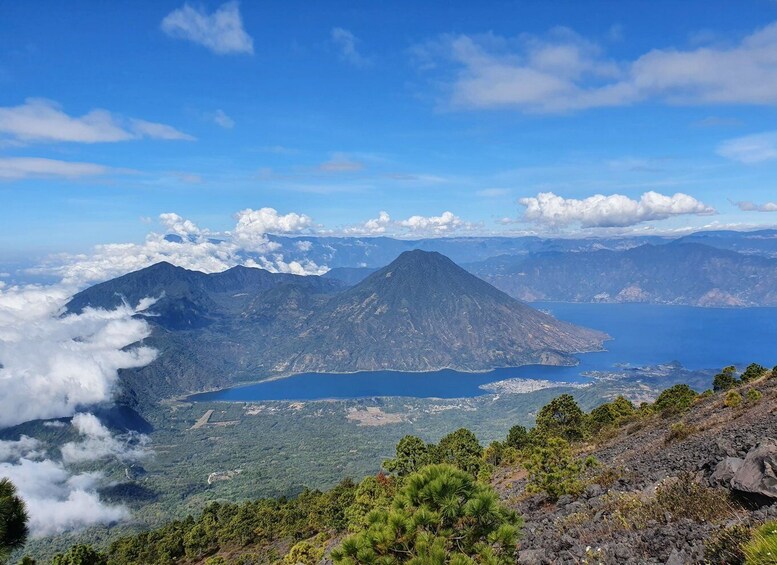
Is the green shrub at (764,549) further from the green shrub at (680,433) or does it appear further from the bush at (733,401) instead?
the bush at (733,401)

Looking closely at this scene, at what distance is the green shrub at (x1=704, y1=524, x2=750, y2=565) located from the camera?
7591mm

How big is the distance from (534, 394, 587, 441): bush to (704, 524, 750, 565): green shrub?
46.0 meters

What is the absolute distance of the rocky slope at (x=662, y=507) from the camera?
32.0 ft

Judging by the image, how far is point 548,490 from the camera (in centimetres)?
1845

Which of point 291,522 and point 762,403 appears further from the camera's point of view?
point 291,522

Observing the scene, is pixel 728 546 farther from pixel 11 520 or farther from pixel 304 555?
pixel 304 555

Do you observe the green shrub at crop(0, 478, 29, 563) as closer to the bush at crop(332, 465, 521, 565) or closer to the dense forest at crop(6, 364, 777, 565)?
the dense forest at crop(6, 364, 777, 565)

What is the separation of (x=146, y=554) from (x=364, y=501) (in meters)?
36.6

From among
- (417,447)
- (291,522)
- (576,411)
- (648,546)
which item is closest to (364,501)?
(417,447)

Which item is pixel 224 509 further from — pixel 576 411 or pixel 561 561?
pixel 561 561

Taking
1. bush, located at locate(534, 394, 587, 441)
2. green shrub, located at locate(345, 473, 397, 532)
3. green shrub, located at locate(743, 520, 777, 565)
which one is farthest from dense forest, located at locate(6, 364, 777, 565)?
bush, located at locate(534, 394, 587, 441)

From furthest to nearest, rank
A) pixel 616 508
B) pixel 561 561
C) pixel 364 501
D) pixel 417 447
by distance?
pixel 417 447
pixel 364 501
pixel 616 508
pixel 561 561

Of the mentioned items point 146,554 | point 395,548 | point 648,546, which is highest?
point 395,548

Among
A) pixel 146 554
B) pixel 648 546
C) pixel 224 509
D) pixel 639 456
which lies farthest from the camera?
pixel 224 509
